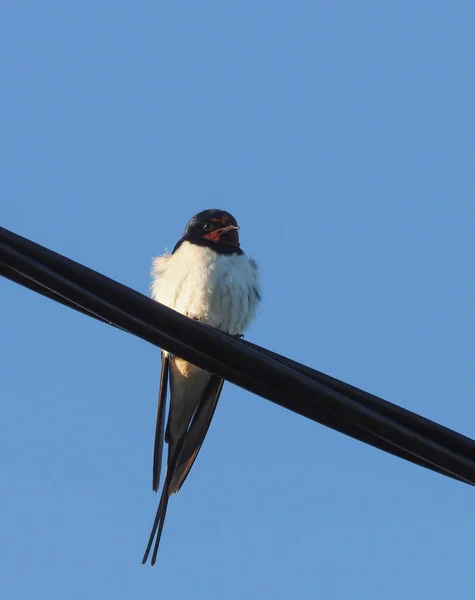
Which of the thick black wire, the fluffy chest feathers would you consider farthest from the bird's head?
the thick black wire

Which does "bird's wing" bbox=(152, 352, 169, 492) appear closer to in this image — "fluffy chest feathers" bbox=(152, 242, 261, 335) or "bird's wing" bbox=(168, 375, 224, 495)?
"bird's wing" bbox=(168, 375, 224, 495)

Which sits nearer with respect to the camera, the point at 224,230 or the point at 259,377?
the point at 259,377

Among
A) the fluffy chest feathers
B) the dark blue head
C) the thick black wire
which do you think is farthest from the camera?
the dark blue head

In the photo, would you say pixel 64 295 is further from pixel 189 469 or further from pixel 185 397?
pixel 185 397

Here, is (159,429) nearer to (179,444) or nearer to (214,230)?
(179,444)

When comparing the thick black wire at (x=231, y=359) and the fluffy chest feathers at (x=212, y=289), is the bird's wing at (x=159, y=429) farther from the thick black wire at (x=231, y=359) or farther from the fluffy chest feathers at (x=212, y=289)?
the thick black wire at (x=231, y=359)

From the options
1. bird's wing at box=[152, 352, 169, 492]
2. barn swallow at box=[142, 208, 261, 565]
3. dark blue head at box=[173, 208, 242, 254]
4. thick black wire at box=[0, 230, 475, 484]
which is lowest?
thick black wire at box=[0, 230, 475, 484]

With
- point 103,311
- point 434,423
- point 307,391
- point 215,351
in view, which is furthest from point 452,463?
point 103,311
